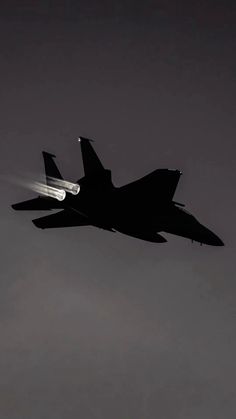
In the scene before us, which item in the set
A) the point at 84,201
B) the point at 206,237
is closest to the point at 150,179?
the point at 84,201

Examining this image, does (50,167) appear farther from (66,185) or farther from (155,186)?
(155,186)

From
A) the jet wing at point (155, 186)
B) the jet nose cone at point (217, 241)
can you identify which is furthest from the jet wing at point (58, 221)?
the jet nose cone at point (217, 241)

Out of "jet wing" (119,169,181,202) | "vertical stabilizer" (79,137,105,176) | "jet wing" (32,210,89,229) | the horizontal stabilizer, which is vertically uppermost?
"vertical stabilizer" (79,137,105,176)

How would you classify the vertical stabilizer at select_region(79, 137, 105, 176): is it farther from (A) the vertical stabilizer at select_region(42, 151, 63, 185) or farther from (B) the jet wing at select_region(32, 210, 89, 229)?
(B) the jet wing at select_region(32, 210, 89, 229)

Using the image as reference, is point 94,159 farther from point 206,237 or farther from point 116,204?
point 206,237

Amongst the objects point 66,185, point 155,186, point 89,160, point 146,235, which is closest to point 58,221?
point 66,185

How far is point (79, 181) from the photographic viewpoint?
32.3m

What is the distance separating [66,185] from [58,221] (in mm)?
5758

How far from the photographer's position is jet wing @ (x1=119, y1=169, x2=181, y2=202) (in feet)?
106

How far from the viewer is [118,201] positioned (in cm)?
3334

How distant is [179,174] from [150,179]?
1497 millimetres

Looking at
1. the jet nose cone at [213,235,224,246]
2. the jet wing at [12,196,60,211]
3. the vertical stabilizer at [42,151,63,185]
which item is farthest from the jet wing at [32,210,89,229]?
the jet nose cone at [213,235,224,246]

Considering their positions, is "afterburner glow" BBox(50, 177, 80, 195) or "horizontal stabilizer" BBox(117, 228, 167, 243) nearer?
"afterburner glow" BBox(50, 177, 80, 195)

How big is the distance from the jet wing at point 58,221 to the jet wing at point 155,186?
17.7 feet
